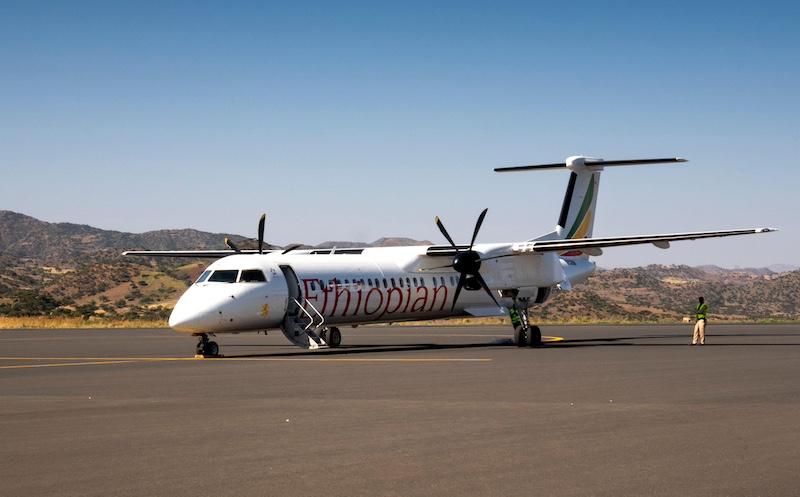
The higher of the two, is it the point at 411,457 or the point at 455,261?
the point at 455,261

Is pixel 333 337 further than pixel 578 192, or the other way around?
pixel 578 192

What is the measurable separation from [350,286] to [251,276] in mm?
4322

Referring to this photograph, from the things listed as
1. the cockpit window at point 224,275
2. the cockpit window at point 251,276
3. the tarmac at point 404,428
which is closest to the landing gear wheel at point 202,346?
the cockpit window at point 224,275

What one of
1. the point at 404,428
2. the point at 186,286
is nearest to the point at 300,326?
the point at 404,428

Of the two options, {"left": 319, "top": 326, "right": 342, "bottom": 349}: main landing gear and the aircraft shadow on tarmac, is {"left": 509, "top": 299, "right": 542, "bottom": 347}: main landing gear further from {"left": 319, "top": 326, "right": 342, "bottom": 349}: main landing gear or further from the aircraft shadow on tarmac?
{"left": 319, "top": 326, "right": 342, "bottom": 349}: main landing gear

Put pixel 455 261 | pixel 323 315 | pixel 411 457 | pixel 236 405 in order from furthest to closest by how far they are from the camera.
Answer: pixel 455 261 → pixel 323 315 → pixel 236 405 → pixel 411 457

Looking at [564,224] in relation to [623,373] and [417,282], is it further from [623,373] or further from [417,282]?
[623,373]

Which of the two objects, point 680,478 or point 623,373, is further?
point 623,373

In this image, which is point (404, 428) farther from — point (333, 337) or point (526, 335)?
point (526, 335)

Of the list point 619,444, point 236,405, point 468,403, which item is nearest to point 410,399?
point 468,403

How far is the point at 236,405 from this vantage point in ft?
52.1

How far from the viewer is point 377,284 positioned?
3509 centimetres

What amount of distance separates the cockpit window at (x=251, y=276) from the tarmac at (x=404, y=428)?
17.4 ft

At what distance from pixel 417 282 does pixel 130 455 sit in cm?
2591
